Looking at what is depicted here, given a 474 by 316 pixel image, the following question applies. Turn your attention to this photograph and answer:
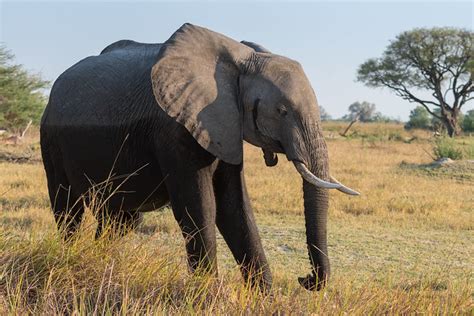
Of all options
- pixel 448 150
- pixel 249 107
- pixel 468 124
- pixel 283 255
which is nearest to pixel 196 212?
pixel 249 107

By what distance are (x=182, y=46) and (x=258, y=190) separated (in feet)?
20.8

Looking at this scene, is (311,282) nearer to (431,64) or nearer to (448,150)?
(448,150)

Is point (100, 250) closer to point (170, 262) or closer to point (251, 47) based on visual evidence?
point (170, 262)

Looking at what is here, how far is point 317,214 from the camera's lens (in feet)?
11.4

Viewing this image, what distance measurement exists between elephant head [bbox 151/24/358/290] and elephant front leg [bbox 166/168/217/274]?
0.73ft

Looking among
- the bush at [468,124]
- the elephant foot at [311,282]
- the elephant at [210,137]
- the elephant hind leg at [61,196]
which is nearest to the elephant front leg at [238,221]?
the elephant at [210,137]

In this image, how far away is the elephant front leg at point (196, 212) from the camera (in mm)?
3531

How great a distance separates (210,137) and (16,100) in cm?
2198

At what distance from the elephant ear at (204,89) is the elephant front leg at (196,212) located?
219 millimetres

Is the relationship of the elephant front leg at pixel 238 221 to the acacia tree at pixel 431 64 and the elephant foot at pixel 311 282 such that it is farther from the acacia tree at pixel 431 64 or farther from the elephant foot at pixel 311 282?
the acacia tree at pixel 431 64

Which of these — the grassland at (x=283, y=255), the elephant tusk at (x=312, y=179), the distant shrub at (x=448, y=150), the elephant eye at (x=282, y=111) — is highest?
the elephant eye at (x=282, y=111)

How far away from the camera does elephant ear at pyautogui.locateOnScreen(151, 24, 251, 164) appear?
346 cm

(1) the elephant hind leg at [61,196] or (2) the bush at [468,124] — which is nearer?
(1) the elephant hind leg at [61,196]

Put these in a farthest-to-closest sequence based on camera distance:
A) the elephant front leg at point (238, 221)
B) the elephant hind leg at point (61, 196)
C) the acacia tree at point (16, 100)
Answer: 1. the acacia tree at point (16, 100)
2. the elephant hind leg at point (61, 196)
3. the elephant front leg at point (238, 221)
